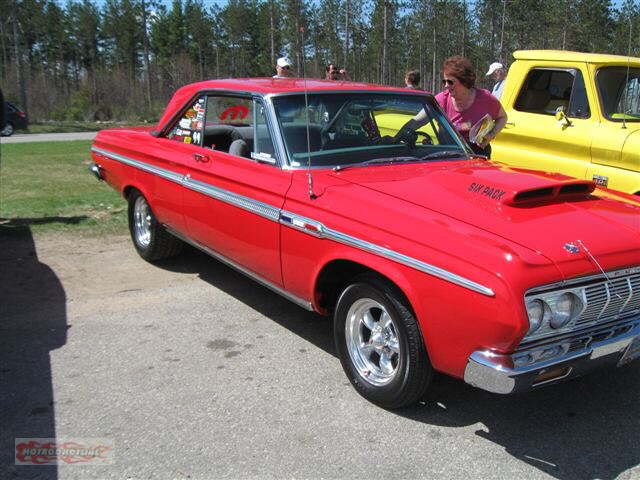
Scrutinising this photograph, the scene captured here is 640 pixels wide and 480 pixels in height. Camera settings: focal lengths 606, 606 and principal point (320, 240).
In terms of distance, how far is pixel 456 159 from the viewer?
4340 millimetres

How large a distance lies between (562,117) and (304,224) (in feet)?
10.9

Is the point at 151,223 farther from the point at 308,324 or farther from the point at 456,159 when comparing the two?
the point at 456,159

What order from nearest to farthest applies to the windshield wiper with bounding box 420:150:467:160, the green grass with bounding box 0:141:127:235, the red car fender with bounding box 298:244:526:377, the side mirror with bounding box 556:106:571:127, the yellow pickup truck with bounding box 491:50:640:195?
the red car fender with bounding box 298:244:526:377
the windshield wiper with bounding box 420:150:467:160
the yellow pickup truck with bounding box 491:50:640:195
the side mirror with bounding box 556:106:571:127
the green grass with bounding box 0:141:127:235

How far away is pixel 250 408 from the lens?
3.43 metres

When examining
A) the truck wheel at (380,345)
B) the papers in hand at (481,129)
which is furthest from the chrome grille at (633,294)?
the papers in hand at (481,129)

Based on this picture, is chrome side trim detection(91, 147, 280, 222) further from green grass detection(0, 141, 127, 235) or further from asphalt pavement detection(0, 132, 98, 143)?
asphalt pavement detection(0, 132, 98, 143)

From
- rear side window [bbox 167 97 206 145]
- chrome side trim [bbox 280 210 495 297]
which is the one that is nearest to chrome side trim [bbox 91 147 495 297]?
chrome side trim [bbox 280 210 495 297]

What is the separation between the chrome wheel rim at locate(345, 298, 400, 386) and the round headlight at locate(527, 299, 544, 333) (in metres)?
0.78

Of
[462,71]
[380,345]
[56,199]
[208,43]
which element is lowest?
[380,345]

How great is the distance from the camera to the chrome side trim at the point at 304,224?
9.28 ft

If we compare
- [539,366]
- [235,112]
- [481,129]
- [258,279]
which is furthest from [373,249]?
[481,129]

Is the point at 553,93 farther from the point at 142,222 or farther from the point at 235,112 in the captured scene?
the point at 142,222

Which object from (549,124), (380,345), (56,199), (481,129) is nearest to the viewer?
(380,345)

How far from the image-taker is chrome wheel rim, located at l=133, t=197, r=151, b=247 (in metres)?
Answer: 5.88
